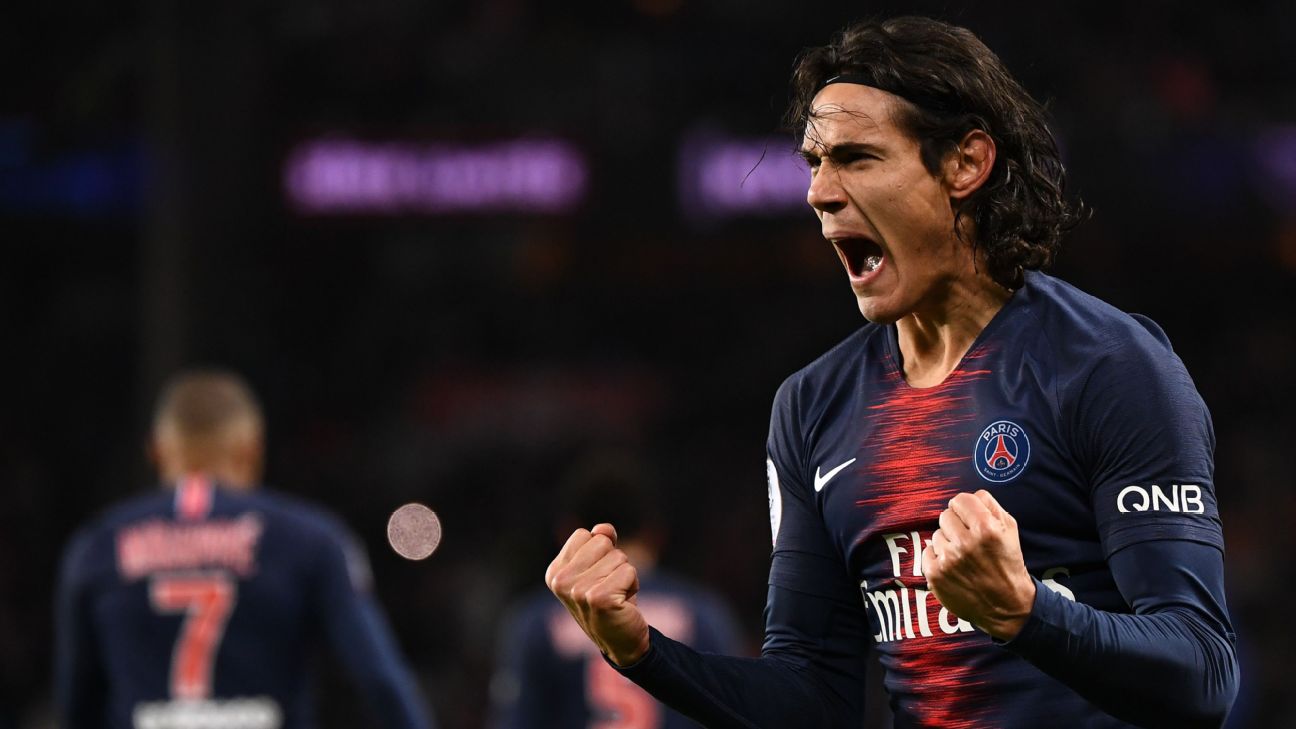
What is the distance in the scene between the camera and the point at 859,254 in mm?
2725

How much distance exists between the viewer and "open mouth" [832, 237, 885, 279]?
8.86 feet

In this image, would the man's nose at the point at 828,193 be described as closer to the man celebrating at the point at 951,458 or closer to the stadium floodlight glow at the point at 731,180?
the man celebrating at the point at 951,458

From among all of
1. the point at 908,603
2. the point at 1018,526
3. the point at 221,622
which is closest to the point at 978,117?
the point at 1018,526


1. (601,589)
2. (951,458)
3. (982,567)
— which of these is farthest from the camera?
(951,458)

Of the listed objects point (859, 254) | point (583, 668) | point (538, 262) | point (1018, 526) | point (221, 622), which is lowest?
point (583, 668)

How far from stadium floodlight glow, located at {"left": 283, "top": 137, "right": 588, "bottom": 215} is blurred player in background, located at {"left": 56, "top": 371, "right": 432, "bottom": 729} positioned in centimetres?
819

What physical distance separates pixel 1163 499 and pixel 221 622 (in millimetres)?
3276

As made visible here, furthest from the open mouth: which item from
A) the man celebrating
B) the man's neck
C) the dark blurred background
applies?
the dark blurred background

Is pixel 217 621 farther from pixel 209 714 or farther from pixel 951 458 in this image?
pixel 951 458

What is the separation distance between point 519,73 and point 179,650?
9.10 m

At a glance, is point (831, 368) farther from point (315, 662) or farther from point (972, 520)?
point (315, 662)

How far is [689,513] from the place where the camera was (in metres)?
14.7

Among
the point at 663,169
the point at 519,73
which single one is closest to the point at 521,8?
the point at 519,73

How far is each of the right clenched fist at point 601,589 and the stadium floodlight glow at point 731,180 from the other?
35.4 ft
